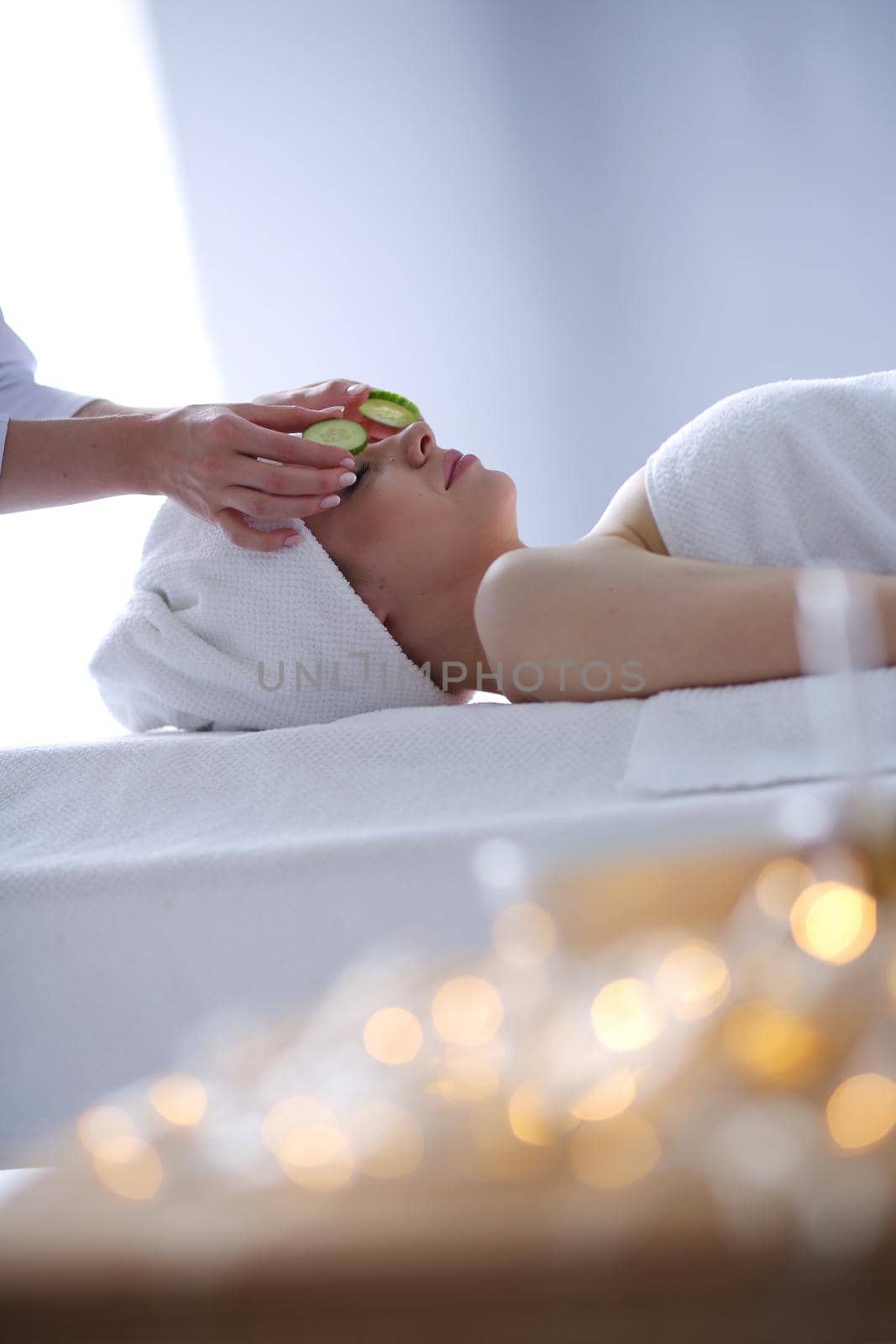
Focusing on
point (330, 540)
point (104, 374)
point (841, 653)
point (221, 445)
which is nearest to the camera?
point (841, 653)

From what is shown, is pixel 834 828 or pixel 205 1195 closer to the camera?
pixel 205 1195

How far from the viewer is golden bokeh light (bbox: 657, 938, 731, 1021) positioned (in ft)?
1.85

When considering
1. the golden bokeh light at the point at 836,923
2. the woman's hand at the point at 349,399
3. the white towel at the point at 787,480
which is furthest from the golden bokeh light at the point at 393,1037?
the woman's hand at the point at 349,399

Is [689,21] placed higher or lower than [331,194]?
higher

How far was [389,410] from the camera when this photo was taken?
1.38 m

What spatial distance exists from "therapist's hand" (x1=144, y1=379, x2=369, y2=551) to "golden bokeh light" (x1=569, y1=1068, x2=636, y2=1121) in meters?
0.76

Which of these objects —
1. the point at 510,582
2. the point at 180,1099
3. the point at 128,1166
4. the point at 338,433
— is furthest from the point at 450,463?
the point at 128,1166

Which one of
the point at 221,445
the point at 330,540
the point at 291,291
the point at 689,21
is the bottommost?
the point at 330,540

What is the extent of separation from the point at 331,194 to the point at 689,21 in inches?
35.6

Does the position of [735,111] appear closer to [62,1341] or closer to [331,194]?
[331,194]

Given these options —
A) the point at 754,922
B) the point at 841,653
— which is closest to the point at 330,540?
the point at 841,653

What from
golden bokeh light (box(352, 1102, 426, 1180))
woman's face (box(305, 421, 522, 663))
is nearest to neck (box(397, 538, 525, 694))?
woman's face (box(305, 421, 522, 663))

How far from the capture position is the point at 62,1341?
12.5 inches

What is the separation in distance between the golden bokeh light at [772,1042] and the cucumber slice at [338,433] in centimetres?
85
